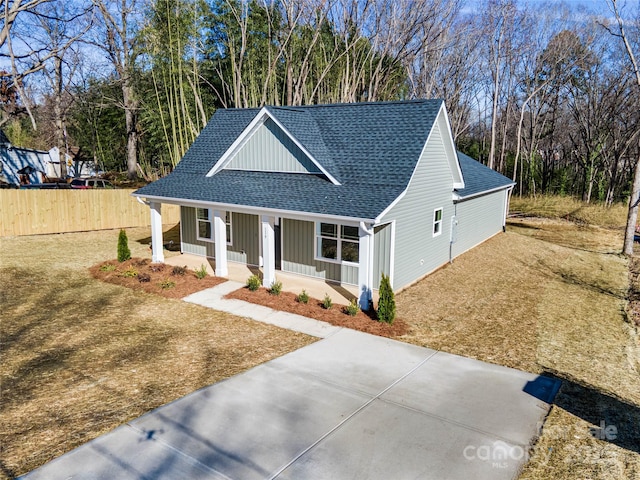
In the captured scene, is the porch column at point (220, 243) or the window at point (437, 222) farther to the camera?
the window at point (437, 222)

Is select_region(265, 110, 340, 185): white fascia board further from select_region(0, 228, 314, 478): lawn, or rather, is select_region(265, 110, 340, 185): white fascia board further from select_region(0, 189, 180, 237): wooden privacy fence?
select_region(0, 189, 180, 237): wooden privacy fence

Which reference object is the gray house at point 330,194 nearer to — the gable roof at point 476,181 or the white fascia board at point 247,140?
the white fascia board at point 247,140

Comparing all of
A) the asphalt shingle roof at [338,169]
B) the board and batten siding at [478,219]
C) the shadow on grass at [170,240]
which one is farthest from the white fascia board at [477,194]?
the shadow on grass at [170,240]

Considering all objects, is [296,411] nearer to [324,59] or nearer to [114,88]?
[324,59]

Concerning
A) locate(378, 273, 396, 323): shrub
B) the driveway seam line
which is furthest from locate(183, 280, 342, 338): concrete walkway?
the driveway seam line

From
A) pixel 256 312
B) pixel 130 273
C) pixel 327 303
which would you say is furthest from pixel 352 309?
pixel 130 273

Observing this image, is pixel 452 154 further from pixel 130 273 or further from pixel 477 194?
pixel 130 273
